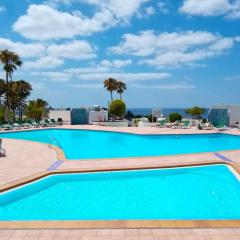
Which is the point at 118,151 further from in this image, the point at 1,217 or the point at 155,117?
the point at 155,117

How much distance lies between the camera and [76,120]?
3247 centimetres

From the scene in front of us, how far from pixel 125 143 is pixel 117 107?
1741 cm

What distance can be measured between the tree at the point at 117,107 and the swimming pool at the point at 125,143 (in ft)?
36.2

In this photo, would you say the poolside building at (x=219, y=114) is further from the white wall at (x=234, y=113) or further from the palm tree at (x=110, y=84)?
the palm tree at (x=110, y=84)

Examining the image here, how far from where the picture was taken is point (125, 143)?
1925cm

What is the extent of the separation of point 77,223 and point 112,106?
3136 cm

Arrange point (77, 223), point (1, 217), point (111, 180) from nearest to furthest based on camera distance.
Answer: point (77, 223)
point (1, 217)
point (111, 180)

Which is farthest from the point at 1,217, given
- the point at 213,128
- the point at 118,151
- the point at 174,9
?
the point at 213,128

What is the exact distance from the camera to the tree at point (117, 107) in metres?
36.4

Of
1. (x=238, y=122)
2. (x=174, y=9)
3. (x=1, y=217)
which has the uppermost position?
(x=174, y=9)

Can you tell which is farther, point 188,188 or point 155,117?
point 155,117

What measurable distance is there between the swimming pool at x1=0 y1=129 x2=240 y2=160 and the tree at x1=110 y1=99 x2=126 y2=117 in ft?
36.2

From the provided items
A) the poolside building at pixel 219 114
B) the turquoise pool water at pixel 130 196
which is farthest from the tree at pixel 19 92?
the turquoise pool water at pixel 130 196
